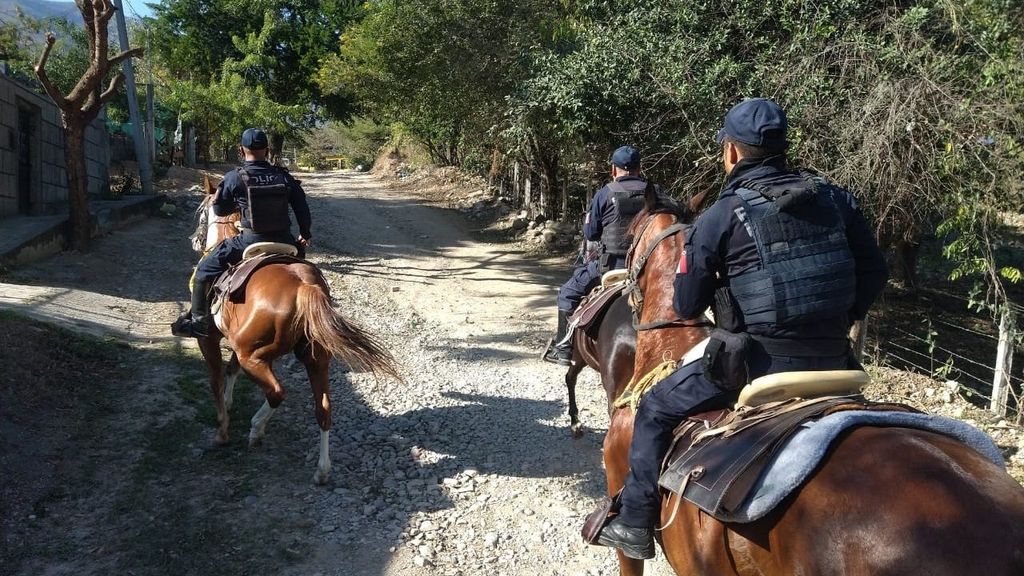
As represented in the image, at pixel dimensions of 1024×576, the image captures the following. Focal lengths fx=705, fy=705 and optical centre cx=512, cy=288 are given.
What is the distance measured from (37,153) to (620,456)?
14.7 meters

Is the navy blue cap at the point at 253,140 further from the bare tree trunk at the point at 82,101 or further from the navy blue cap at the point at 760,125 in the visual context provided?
the bare tree trunk at the point at 82,101

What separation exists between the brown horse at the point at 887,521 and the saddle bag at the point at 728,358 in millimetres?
476

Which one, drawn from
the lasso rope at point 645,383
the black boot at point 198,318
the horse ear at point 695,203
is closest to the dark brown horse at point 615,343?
the horse ear at point 695,203

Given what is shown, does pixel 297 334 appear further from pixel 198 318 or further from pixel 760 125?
pixel 760 125

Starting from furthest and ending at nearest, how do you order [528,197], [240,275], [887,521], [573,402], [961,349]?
[528,197] → [961,349] → [573,402] → [240,275] → [887,521]

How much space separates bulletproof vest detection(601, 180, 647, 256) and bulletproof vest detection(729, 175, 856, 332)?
3553 millimetres

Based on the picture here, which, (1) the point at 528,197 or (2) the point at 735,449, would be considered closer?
(2) the point at 735,449

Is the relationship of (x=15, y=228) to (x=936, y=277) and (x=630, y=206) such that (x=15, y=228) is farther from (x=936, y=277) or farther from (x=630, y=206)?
(x=936, y=277)

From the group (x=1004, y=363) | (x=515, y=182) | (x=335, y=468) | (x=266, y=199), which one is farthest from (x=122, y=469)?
(x=515, y=182)

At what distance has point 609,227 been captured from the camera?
6.39 meters

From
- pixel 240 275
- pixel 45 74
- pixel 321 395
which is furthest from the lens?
pixel 45 74

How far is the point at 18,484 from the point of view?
4.91 m

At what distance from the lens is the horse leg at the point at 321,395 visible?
540 cm

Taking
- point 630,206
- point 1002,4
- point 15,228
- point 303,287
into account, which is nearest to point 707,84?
point 1002,4
